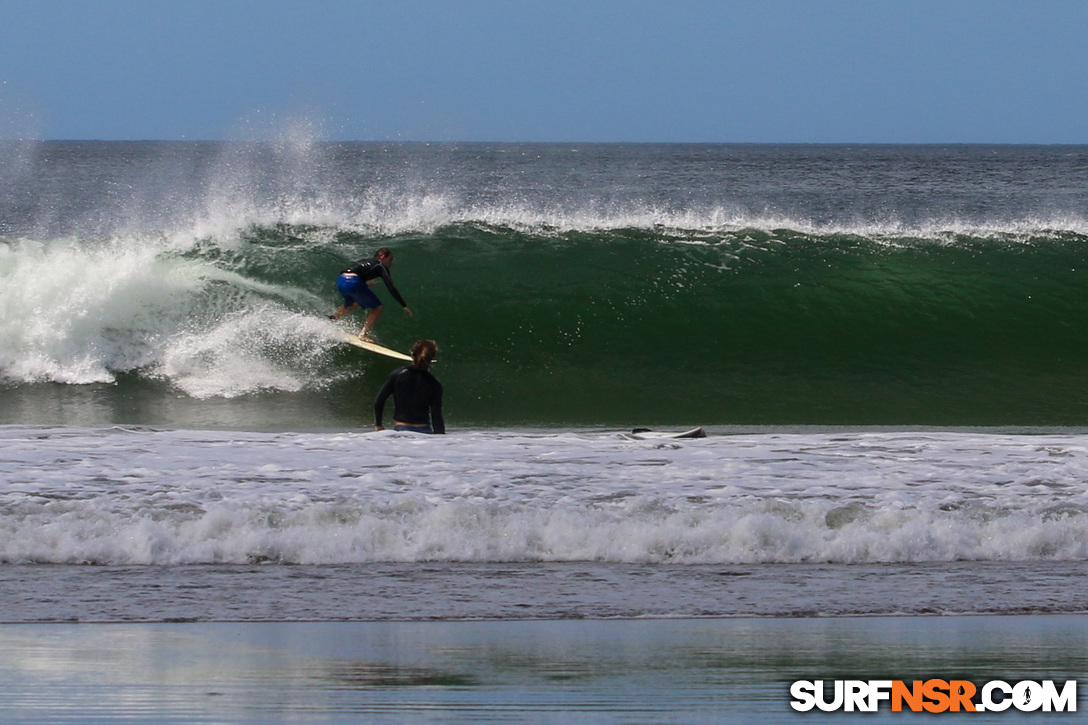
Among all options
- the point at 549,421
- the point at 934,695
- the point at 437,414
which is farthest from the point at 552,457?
the point at 549,421

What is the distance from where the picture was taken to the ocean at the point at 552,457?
4270mm

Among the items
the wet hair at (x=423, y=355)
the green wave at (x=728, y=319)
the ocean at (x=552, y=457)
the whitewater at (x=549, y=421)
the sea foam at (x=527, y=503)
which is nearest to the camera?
the ocean at (x=552, y=457)

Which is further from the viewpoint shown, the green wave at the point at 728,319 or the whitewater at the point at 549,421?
the green wave at the point at 728,319

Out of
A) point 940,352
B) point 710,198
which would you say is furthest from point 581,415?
point 710,198

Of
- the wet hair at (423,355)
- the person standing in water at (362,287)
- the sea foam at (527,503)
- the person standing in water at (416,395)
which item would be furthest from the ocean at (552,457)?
the wet hair at (423,355)

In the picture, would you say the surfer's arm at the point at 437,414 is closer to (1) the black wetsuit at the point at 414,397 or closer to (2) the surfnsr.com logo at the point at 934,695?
(1) the black wetsuit at the point at 414,397

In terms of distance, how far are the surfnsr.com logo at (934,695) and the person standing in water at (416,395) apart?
4465 millimetres

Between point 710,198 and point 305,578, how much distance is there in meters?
49.7

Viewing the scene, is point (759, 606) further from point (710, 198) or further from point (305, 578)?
point (710, 198)

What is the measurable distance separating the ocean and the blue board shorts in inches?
14.4

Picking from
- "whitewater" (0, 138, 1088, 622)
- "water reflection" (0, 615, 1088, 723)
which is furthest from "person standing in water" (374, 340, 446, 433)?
"water reflection" (0, 615, 1088, 723)

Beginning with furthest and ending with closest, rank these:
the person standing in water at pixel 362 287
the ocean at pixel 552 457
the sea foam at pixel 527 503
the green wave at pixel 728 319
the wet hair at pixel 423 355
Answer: the person standing in water at pixel 362 287, the green wave at pixel 728 319, the wet hair at pixel 423 355, the sea foam at pixel 527 503, the ocean at pixel 552 457

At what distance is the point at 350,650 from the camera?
4133 millimetres

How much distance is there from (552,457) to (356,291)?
574cm
